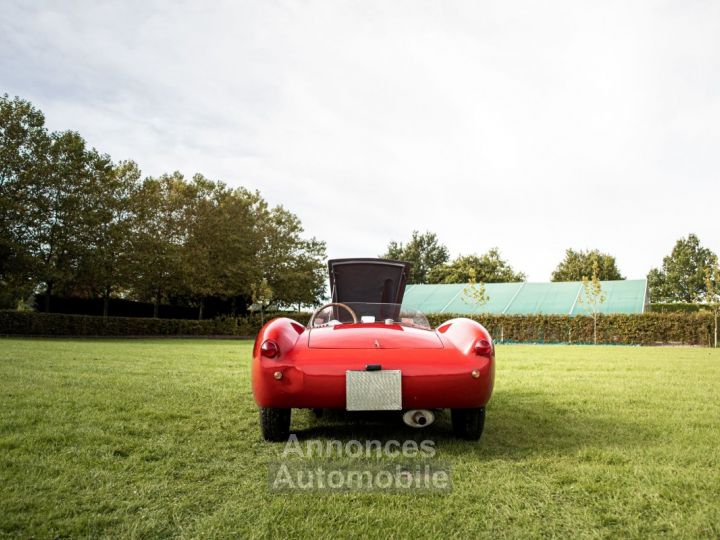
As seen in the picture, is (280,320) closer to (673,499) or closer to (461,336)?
(461,336)

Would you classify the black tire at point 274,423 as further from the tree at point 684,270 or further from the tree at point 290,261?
the tree at point 684,270

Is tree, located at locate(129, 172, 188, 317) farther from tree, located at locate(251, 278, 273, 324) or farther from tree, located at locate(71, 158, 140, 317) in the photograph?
tree, located at locate(251, 278, 273, 324)

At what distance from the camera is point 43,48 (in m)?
9.83

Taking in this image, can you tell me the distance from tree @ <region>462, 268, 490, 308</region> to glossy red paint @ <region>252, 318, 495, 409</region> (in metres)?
29.9

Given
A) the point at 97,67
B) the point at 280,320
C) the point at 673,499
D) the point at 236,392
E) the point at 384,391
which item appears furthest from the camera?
the point at 97,67

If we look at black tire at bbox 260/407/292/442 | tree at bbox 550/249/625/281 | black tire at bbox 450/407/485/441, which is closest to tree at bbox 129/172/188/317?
black tire at bbox 260/407/292/442

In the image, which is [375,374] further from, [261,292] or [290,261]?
[290,261]

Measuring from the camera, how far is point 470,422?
12.5 ft

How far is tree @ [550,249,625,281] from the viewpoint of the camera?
60.2 m

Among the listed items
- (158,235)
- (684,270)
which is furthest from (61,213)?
(684,270)

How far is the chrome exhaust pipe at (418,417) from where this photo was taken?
3.63m

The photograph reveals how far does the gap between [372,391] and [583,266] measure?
62.2 m

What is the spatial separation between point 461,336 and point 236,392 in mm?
3225

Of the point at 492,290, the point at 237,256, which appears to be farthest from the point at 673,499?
the point at 492,290
